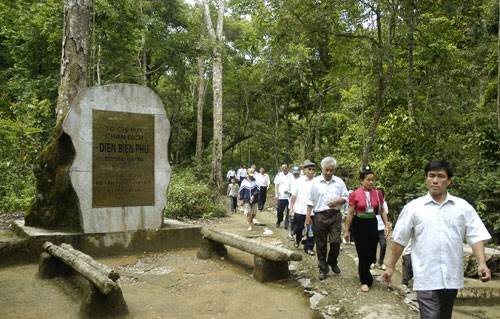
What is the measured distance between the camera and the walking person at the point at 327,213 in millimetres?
5758

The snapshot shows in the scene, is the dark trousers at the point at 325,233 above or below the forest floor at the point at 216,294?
above

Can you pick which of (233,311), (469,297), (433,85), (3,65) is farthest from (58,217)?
(3,65)

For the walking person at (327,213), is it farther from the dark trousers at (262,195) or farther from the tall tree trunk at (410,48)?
the dark trousers at (262,195)

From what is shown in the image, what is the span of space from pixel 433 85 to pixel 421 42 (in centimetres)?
196

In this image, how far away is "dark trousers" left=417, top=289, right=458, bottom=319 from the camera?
321 cm

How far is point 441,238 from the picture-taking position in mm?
3281

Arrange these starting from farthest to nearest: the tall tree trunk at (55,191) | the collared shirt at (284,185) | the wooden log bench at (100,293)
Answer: the collared shirt at (284,185) → the tall tree trunk at (55,191) → the wooden log bench at (100,293)

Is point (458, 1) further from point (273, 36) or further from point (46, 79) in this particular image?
point (46, 79)

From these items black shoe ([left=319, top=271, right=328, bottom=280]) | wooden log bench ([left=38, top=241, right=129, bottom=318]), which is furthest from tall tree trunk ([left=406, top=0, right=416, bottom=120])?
wooden log bench ([left=38, top=241, right=129, bottom=318])

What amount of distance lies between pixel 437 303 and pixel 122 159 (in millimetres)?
5735

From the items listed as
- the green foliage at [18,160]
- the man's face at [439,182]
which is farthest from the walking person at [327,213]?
the green foliage at [18,160]

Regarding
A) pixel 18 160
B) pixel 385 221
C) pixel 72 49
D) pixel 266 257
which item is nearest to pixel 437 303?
pixel 266 257

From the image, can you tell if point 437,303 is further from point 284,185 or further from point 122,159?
point 284,185

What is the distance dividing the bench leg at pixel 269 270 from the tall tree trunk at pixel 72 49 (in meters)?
5.38
